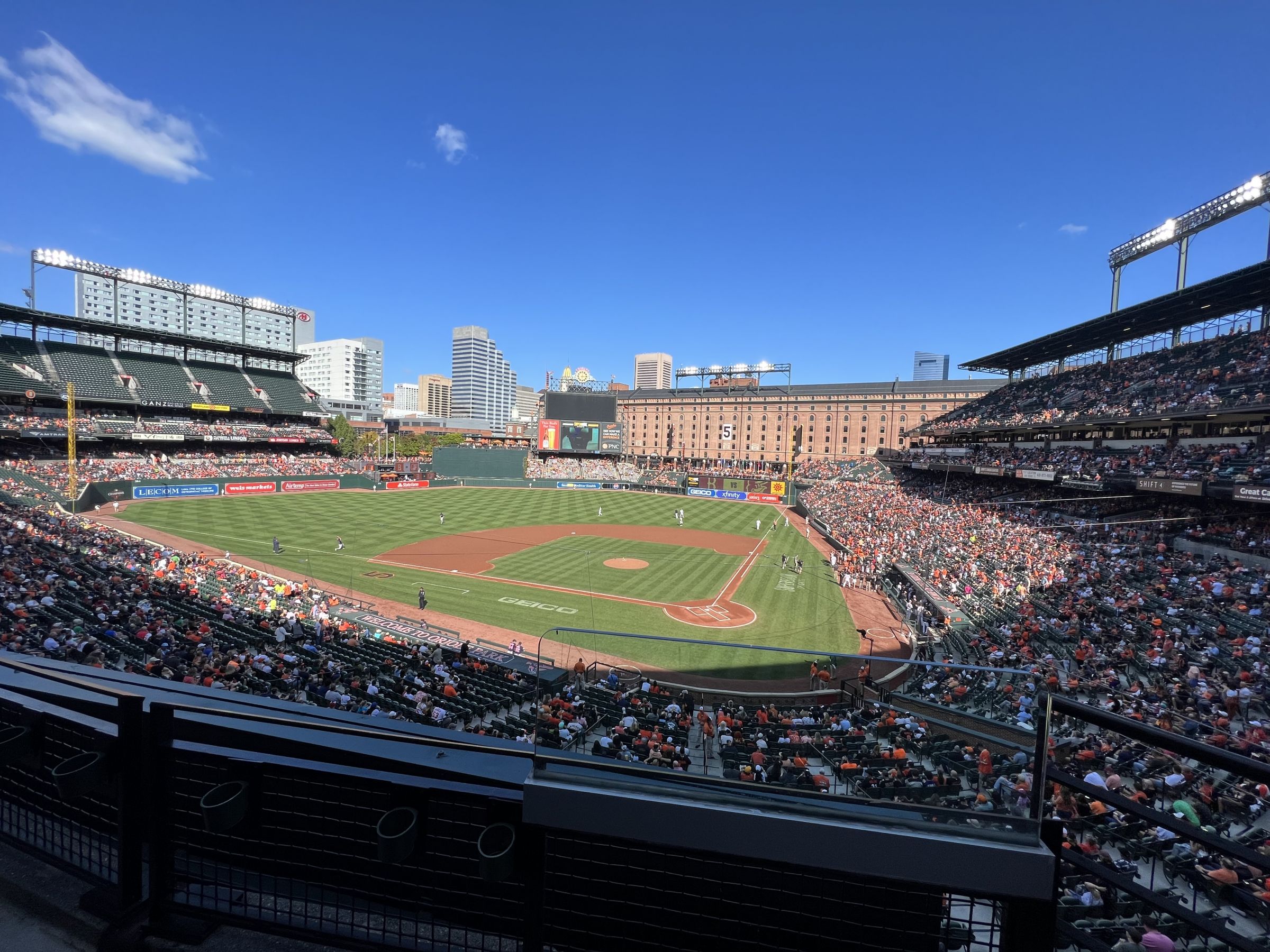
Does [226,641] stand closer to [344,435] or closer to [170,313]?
[344,435]

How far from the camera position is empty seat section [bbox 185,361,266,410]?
6769cm

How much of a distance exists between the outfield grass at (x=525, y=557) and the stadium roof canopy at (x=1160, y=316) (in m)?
23.3

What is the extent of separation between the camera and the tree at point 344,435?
93.6 m

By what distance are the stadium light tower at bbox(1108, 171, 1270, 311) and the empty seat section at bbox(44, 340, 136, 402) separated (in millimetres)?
84118

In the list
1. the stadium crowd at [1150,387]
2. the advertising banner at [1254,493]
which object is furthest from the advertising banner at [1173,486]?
the stadium crowd at [1150,387]

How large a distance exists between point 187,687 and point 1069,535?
3392cm

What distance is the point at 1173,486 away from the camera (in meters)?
24.9

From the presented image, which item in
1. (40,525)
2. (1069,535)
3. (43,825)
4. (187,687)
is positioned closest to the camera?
(43,825)

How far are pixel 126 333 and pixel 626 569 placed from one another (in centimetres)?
6223

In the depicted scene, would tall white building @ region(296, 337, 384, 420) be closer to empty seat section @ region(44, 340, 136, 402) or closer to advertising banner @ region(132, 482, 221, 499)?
empty seat section @ region(44, 340, 136, 402)

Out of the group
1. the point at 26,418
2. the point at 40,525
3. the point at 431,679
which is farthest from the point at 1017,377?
the point at 26,418

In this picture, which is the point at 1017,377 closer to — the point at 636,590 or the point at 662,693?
the point at 636,590

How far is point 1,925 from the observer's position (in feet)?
8.18

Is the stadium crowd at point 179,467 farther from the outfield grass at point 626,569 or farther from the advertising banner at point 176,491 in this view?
the outfield grass at point 626,569
